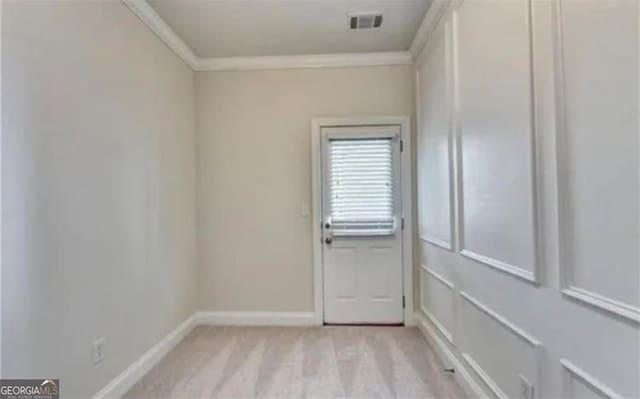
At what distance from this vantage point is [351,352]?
3.51m

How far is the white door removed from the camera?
4.29 m

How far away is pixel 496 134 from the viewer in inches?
88.5

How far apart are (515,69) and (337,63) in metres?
2.54

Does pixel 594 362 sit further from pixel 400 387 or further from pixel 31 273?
pixel 31 273

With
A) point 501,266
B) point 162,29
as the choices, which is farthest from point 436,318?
point 162,29

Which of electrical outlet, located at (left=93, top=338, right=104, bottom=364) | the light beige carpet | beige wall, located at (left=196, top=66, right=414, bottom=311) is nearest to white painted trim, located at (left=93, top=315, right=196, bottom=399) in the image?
the light beige carpet

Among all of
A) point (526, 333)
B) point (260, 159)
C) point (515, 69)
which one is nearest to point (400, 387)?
point (526, 333)

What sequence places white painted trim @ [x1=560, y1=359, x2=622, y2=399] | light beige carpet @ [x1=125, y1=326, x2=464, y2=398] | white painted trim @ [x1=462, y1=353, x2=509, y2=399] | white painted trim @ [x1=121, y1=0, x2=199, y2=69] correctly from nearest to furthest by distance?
white painted trim @ [x1=560, y1=359, x2=622, y2=399] < white painted trim @ [x1=462, y1=353, x2=509, y2=399] < light beige carpet @ [x1=125, y1=326, x2=464, y2=398] < white painted trim @ [x1=121, y1=0, x2=199, y2=69]

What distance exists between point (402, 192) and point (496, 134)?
205 cm

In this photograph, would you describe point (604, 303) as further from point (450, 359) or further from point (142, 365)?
point (142, 365)

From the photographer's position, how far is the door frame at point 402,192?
426 centimetres

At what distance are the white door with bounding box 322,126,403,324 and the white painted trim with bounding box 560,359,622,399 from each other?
8.70ft

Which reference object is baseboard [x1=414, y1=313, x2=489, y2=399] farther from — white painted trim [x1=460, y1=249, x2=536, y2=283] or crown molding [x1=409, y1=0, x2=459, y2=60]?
crown molding [x1=409, y1=0, x2=459, y2=60]

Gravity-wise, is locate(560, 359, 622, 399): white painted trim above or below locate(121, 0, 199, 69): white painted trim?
below
